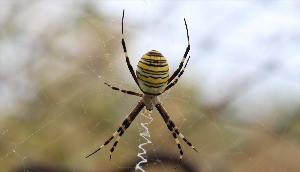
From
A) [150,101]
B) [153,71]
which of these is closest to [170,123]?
[150,101]

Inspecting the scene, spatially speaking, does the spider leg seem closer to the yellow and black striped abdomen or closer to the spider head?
the spider head

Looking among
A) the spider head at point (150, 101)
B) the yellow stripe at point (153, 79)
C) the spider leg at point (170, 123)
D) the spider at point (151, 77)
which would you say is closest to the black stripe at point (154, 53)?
the spider at point (151, 77)

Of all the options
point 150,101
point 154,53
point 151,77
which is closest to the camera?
point 154,53

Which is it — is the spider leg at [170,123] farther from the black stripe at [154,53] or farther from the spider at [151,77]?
the black stripe at [154,53]

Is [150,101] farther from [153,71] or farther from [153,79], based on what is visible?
[153,71]

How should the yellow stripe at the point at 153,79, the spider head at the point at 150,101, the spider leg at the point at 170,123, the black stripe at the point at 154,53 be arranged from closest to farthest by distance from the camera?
the black stripe at the point at 154,53, the yellow stripe at the point at 153,79, the spider head at the point at 150,101, the spider leg at the point at 170,123

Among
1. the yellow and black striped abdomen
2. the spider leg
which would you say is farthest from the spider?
the spider leg

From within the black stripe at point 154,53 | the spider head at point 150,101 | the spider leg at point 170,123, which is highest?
the black stripe at point 154,53

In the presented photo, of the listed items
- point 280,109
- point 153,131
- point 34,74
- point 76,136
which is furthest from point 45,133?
point 280,109
